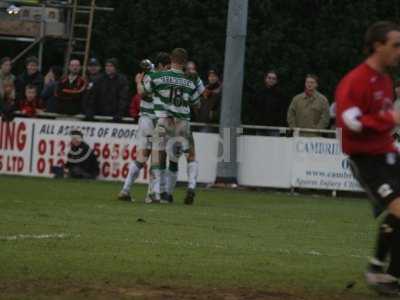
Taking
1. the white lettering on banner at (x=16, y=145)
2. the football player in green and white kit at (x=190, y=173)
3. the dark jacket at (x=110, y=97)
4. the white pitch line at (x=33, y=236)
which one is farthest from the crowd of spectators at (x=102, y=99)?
the white pitch line at (x=33, y=236)

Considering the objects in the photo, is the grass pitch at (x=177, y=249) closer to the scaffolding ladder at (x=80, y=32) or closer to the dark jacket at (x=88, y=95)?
the dark jacket at (x=88, y=95)

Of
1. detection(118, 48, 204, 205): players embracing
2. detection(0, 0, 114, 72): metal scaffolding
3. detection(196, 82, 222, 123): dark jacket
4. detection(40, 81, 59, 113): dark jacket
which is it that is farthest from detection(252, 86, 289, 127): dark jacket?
detection(0, 0, 114, 72): metal scaffolding

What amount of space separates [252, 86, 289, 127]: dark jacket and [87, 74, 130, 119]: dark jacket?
2.57 metres

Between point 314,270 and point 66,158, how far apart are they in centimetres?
1510

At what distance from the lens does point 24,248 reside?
1239cm

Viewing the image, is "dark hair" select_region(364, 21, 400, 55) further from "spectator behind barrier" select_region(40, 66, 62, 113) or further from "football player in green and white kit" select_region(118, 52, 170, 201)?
"spectator behind barrier" select_region(40, 66, 62, 113)

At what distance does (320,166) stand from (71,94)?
518cm

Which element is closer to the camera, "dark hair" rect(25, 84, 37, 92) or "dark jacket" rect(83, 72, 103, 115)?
"dark jacket" rect(83, 72, 103, 115)

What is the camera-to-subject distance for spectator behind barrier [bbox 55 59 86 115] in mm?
26312

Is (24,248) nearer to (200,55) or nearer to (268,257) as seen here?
(268,257)

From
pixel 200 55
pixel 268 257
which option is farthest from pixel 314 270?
pixel 200 55

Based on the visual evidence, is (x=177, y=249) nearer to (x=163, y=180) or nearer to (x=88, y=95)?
(x=163, y=180)

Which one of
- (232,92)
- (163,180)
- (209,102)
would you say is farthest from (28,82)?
(163,180)

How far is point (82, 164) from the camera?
25984 millimetres
